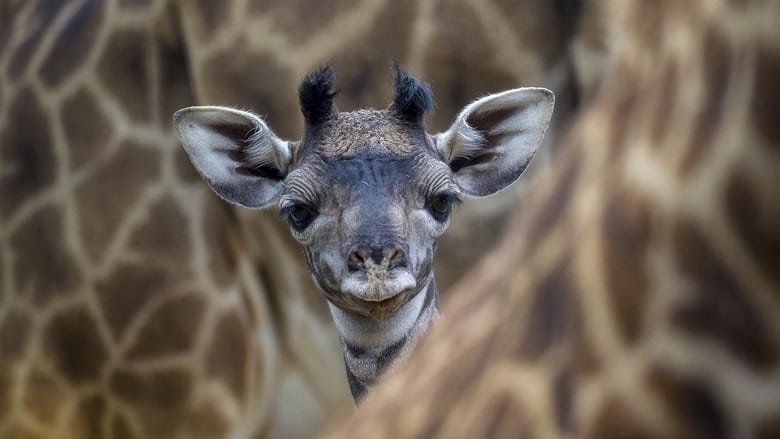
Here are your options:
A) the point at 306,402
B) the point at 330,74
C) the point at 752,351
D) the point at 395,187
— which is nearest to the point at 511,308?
the point at 752,351

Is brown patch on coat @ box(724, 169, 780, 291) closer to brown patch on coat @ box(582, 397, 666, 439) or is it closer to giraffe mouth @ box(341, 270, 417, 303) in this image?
brown patch on coat @ box(582, 397, 666, 439)

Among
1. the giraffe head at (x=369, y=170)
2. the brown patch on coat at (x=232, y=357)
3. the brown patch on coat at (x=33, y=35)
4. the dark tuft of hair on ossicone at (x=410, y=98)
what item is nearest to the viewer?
the giraffe head at (x=369, y=170)

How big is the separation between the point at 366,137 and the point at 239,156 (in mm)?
435

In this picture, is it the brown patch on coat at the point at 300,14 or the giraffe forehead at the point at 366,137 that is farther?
the brown patch on coat at the point at 300,14

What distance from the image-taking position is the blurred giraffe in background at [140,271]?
17.3 feet

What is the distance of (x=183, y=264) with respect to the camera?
5309mm

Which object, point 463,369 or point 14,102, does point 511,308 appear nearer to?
point 463,369

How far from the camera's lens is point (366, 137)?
401 cm

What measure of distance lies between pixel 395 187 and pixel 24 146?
203 centimetres

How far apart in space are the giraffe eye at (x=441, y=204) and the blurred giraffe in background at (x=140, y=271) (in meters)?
1.36

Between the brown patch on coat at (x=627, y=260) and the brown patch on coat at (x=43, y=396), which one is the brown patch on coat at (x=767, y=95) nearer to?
the brown patch on coat at (x=627, y=260)

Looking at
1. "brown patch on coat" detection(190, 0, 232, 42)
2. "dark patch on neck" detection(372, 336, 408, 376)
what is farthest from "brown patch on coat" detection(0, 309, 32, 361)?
"dark patch on neck" detection(372, 336, 408, 376)

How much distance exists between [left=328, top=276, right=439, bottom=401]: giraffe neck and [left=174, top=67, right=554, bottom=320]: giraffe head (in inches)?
2.0

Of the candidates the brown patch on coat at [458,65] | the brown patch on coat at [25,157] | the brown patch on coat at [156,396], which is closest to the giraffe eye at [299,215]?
the brown patch on coat at [458,65]
